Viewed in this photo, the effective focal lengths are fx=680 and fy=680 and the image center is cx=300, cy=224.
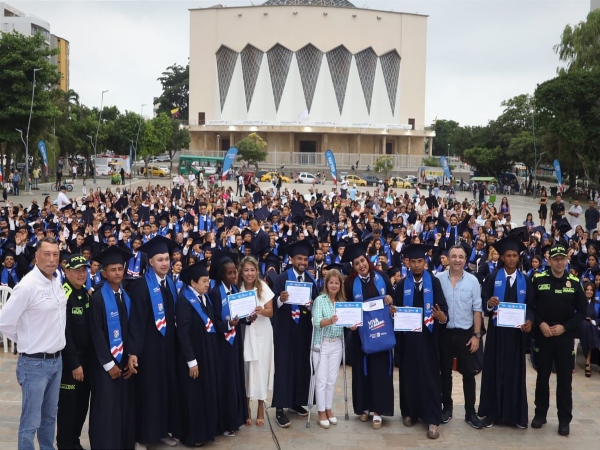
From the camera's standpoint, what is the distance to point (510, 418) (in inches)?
285

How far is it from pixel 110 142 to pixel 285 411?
61125mm

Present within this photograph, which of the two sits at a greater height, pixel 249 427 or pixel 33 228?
pixel 33 228

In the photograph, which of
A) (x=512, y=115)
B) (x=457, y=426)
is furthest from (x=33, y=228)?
(x=512, y=115)

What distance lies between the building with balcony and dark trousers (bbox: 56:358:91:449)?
7169cm

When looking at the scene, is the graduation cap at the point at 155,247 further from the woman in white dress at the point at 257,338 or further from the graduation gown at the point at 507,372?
the graduation gown at the point at 507,372

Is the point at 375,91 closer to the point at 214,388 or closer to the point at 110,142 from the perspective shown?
the point at 110,142

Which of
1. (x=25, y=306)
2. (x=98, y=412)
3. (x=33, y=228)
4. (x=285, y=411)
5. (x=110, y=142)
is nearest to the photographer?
(x=25, y=306)

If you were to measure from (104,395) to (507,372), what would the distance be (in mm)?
4118

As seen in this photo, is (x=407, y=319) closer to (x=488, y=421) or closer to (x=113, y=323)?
(x=488, y=421)

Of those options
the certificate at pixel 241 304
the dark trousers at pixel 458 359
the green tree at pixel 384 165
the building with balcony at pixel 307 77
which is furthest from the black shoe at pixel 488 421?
the building with balcony at pixel 307 77

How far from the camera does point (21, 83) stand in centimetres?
3975

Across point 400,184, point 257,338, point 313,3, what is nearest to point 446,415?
point 257,338

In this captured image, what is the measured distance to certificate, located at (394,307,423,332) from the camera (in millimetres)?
6988

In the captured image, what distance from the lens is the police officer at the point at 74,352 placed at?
5895mm
